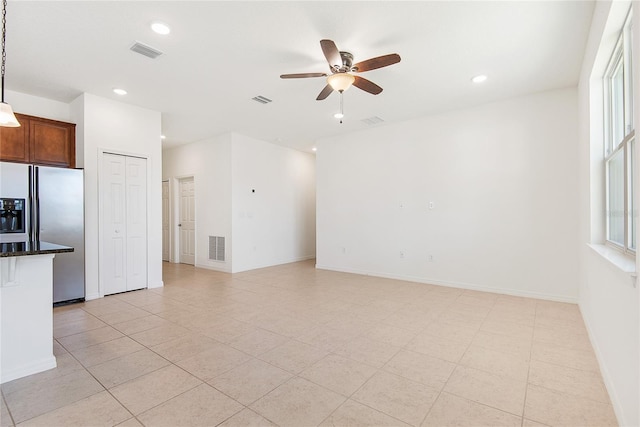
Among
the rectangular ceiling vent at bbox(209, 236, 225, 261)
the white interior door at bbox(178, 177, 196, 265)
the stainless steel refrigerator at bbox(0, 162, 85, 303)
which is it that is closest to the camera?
the stainless steel refrigerator at bbox(0, 162, 85, 303)

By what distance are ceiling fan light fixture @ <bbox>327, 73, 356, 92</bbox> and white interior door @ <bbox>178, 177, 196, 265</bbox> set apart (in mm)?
5117

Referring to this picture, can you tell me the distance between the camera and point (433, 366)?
94.5 inches

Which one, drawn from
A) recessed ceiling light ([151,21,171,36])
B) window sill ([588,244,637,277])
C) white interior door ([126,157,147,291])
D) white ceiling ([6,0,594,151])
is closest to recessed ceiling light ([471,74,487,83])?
white ceiling ([6,0,594,151])

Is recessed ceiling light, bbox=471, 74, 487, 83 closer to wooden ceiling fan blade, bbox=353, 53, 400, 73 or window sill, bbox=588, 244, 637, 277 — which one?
wooden ceiling fan blade, bbox=353, 53, 400, 73

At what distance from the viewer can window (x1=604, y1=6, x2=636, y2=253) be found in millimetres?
2031

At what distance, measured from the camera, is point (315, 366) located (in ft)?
7.85

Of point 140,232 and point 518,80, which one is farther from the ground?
point 518,80

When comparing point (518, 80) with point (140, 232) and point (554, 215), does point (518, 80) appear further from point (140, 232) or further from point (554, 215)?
point (140, 232)

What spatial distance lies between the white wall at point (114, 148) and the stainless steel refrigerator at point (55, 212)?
158mm

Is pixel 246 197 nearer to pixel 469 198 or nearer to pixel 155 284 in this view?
pixel 155 284

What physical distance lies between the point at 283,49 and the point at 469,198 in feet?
11.8

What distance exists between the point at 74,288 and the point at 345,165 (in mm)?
4923

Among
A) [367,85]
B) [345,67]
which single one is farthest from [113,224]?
[367,85]

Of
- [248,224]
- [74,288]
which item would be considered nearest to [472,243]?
[248,224]
